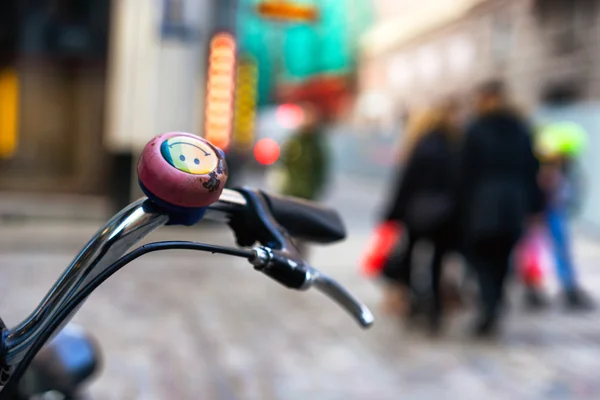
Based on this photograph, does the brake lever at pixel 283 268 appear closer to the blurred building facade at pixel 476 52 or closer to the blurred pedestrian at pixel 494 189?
the blurred pedestrian at pixel 494 189

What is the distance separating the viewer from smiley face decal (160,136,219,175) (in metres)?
1.09

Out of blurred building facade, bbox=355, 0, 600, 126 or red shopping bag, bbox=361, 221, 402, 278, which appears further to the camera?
blurred building facade, bbox=355, 0, 600, 126

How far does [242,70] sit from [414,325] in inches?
563

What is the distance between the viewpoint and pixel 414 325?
591 centimetres

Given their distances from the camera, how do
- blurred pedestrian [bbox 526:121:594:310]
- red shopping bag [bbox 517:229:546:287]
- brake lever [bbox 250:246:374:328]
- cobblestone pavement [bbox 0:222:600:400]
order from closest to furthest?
brake lever [bbox 250:246:374:328] → cobblestone pavement [bbox 0:222:600:400] → red shopping bag [bbox 517:229:546:287] → blurred pedestrian [bbox 526:121:594:310]

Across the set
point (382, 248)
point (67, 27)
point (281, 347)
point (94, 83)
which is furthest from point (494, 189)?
point (67, 27)

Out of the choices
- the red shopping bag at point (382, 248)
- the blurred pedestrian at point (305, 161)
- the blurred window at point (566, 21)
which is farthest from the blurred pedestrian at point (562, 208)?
the blurred window at point (566, 21)

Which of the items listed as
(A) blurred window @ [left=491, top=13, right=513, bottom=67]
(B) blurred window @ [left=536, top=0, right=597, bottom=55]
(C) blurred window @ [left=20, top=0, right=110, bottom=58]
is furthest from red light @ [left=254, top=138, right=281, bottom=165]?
(C) blurred window @ [left=20, top=0, right=110, bottom=58]

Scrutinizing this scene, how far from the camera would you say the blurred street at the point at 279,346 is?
4.60 metres

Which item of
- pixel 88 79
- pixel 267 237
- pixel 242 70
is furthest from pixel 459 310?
pixel 242 70

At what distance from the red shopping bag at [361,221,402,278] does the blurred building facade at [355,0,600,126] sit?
48.0 ft

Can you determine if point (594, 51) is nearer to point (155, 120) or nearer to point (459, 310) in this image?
point (155, 120)

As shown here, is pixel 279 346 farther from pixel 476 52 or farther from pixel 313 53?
pixel 313 53

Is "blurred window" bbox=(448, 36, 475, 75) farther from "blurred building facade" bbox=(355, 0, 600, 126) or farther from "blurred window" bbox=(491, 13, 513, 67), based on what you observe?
"blurred window" bbox=(491, 13, 513, 67)
